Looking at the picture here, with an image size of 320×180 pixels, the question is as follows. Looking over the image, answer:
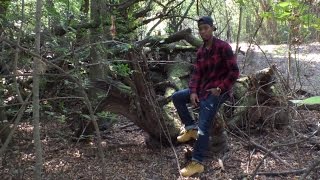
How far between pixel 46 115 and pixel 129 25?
56.5 inches

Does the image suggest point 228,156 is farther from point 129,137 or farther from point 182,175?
point 129,137

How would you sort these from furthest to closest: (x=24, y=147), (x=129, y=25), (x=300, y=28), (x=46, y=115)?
(x=300, y=28) < (x=129, y=25) < (x=24, y=147) < (x=46, y=115)

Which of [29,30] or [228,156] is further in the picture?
[228,156]

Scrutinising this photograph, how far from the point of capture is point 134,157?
15.8 ft

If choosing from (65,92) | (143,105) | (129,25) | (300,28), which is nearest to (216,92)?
(143,105)

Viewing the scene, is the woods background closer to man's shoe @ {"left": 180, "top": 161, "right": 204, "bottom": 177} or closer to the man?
man's shoe @ {"left": 180, "top": 161, "right": 204, "bottom": 177}

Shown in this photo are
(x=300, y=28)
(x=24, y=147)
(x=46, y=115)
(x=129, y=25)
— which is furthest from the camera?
(x=300, y=28)

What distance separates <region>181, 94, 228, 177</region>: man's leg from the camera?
4.23 meters

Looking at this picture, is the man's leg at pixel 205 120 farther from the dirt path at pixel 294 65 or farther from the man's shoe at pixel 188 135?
the dirt path at pixel 294 65

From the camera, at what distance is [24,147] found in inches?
163

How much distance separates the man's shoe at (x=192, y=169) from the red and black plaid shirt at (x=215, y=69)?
2.42 feet

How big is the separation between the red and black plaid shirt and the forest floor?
0.66m

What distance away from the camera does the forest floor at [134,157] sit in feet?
13.4

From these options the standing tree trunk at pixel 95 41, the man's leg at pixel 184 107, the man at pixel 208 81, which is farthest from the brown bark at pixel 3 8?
the man's leg at pixel 184 107
